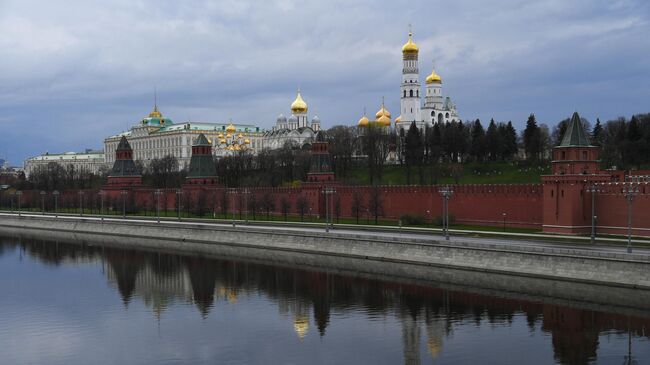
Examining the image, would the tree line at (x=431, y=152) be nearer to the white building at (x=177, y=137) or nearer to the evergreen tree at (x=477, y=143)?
the evergreen tree at (x=477, y=143)

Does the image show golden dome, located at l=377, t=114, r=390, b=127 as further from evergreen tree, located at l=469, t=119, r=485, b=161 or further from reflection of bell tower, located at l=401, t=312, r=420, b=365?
reflection of bell tower, located at l=401, t=312, r=420, b=365

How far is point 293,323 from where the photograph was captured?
23.4 m

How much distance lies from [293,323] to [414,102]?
7175cm

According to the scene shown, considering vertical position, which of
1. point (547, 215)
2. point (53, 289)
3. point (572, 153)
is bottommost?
point (53, 289)

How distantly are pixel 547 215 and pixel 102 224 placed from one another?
30313 millimetres

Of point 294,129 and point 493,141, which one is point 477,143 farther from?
point 294,129

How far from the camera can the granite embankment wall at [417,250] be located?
84.0 feet

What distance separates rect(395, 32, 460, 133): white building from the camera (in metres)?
90.5

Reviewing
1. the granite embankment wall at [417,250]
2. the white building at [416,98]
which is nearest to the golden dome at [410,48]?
the white building at [416,98]

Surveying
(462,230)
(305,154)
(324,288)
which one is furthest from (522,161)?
(324,288)

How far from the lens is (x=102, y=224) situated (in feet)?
173

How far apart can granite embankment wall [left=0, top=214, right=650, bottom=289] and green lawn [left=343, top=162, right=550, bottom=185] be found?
2309 cm

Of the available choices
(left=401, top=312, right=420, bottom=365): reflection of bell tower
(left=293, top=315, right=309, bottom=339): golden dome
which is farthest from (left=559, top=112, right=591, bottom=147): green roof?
(left=293, top=315, right=309, bottom=339): golden dome

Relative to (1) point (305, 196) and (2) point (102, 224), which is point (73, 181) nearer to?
(2) point (102, 224)
